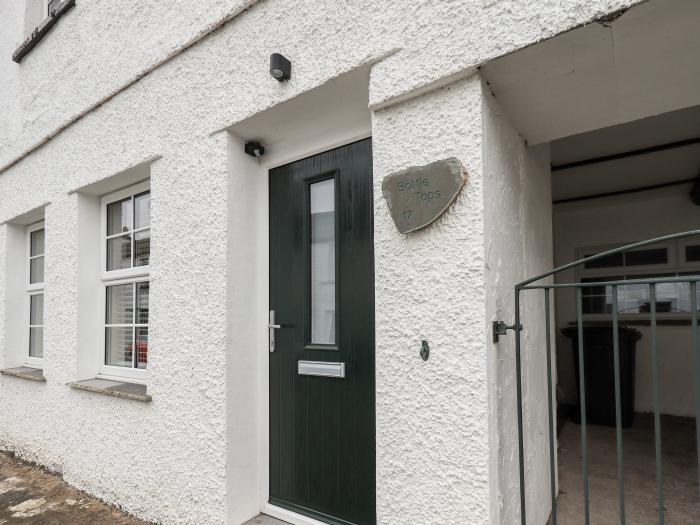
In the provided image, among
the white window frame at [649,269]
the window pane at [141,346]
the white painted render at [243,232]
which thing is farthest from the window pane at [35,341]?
the white window frame at [649,269]

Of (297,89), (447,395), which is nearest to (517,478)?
(447,395)

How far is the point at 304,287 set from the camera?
258cm

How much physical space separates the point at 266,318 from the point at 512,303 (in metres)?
1.55

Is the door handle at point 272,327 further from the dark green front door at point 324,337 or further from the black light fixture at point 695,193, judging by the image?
the black light fixture at point 695,193

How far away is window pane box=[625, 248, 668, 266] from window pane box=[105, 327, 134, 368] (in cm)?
605

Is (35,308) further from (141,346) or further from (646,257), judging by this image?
(646,257)

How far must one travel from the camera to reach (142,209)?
362 cm

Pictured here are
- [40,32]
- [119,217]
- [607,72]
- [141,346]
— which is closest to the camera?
[607,72]

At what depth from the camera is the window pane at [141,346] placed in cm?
347

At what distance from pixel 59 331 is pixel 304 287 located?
2.77m

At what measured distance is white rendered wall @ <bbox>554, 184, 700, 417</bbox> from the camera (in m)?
5.04

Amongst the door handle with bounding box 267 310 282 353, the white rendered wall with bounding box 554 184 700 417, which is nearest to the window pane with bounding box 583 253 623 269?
the white rendered wall with bounding box 554 184 700 417

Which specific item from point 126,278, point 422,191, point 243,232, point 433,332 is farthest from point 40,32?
point 433,332

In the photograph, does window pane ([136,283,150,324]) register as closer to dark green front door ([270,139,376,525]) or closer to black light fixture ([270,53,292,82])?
dark green front door ([270,139,376,525])
